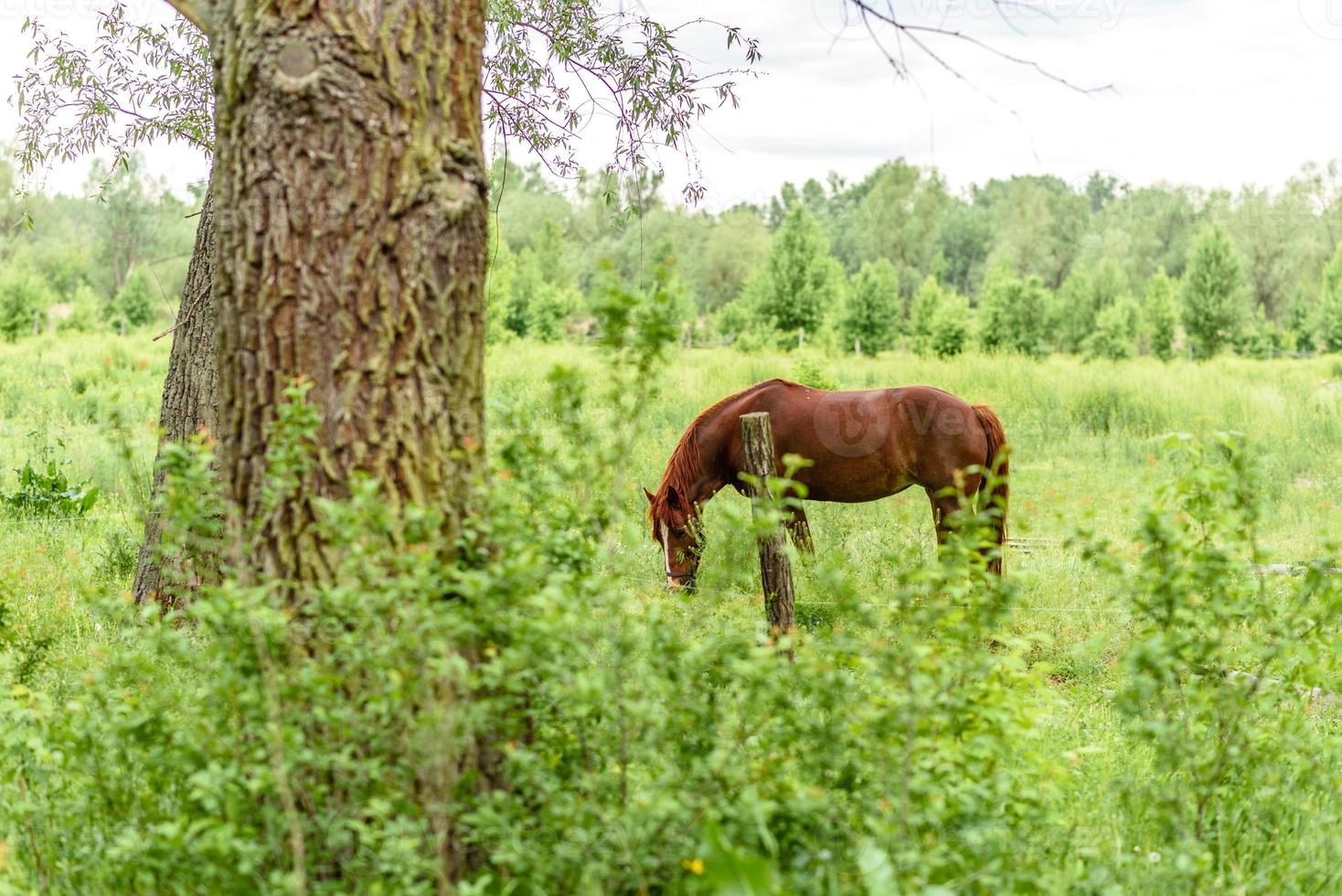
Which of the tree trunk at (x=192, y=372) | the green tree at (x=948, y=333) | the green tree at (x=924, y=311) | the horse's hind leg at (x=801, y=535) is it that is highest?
the green tree at (x=924, y=311)

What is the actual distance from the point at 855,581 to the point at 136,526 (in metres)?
5.14

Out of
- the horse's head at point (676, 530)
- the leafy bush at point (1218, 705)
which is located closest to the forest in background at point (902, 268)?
the horse's head at point (676, 530)

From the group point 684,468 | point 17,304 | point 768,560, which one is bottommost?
point 768,560

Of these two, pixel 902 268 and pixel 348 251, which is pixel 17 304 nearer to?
pixel 348 251

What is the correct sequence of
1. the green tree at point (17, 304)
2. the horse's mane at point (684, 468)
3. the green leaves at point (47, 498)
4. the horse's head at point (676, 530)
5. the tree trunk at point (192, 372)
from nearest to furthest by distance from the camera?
the tree trunk at point (192, 372)
the horse's head at point (676, 530)
the horse's mane at point (684, 468)
the green leaves at point (47, 498)
the green tree at point (17, 304)

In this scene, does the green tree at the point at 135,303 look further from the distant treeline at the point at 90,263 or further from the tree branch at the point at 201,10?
the tree branch at the point at 201,10

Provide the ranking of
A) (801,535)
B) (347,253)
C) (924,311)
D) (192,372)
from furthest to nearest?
(924,311)
(801,535)
(192,372)
(347,253)

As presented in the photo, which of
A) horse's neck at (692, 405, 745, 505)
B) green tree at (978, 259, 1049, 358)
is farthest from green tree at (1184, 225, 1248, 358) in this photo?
horse's neck at (692, 405, 745, 505)

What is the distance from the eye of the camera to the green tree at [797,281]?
38500 mm

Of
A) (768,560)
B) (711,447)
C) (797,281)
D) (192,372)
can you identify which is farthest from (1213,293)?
(192,372)

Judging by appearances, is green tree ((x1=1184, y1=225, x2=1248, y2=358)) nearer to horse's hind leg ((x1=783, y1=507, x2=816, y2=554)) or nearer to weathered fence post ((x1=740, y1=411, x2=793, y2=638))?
horse's hind leg ((x1=783, y1=507, x2=816, y2=554))

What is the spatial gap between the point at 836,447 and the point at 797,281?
32.0 meters

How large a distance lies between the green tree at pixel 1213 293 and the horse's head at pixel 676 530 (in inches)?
1527

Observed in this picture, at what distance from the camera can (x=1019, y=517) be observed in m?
3.38
